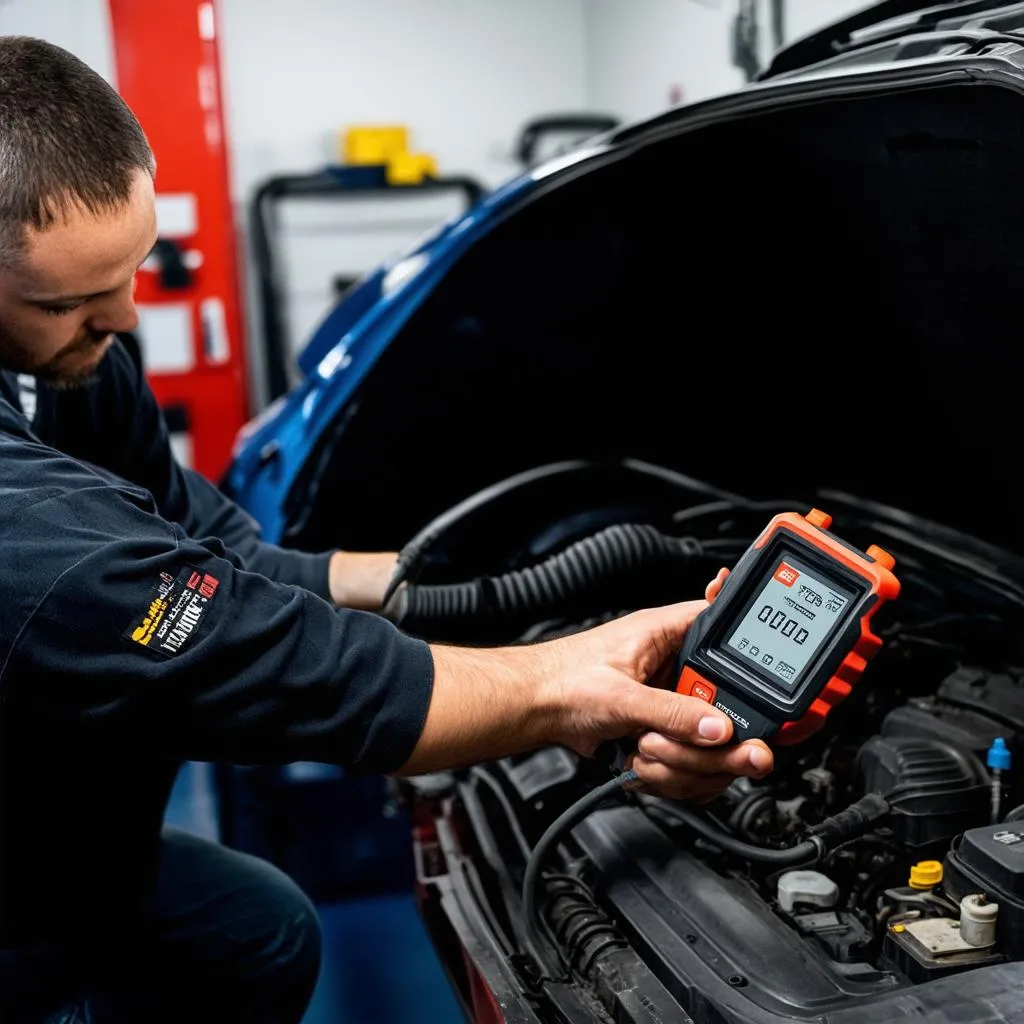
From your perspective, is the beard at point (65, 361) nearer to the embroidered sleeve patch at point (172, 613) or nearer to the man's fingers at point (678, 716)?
the embroidered sleeve patch at point (172, 613)

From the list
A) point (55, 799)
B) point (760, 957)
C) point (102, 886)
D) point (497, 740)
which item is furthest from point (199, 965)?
point (760, 957)

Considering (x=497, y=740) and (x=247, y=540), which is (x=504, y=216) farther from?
(x=497, y=740)

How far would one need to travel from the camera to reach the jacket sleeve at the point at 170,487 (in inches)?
63.7

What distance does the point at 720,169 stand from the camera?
1561 mm

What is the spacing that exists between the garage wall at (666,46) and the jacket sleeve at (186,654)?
2.75m

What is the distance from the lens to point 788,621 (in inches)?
42.4

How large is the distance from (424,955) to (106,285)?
156 centimetres

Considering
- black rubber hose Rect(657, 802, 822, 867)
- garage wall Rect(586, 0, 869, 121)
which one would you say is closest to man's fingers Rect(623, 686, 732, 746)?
black rubber hose Rect(657, 802, 822, 867)

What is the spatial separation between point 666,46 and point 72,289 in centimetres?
385

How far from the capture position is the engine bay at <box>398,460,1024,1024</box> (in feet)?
3.38

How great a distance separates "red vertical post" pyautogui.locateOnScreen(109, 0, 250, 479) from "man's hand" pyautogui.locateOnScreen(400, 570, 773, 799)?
3.42 meters

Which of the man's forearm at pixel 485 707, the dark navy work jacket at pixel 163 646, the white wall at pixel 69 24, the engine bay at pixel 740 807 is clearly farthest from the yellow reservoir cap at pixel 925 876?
the white wall at pixel 69 24

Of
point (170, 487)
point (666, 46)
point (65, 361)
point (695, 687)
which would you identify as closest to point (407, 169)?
point (666, 46)

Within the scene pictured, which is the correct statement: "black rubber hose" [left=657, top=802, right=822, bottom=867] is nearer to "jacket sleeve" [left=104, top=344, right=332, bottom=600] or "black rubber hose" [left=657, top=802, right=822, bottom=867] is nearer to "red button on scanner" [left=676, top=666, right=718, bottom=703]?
"red button on scanner" [left=676, top=666, right=718, bottom=703]
